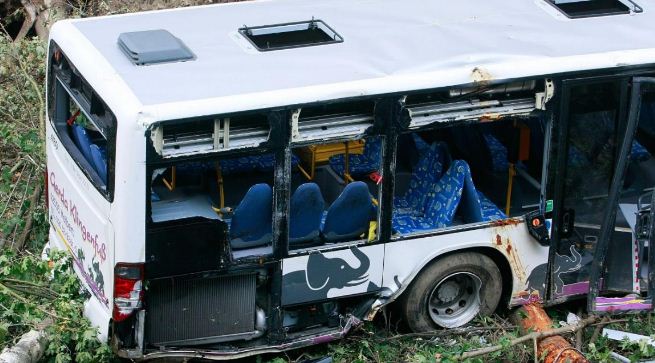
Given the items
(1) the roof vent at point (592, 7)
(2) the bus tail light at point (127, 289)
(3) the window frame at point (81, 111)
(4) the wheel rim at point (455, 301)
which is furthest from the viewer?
(1) the roof vent at point (592, 7)

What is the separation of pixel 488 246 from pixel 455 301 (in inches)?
24.6

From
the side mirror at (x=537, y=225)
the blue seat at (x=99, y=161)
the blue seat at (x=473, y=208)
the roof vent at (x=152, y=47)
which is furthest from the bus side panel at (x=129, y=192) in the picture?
the side mirror at (x=537, y=225)

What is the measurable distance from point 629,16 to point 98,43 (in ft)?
12.2

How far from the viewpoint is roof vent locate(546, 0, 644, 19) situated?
27.6ft

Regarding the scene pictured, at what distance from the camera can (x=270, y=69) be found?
7.25m

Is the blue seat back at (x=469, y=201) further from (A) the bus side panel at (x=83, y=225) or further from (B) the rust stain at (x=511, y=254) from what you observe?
(A) the bus side panel at (x=83, y=225)

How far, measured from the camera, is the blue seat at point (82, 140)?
759cm

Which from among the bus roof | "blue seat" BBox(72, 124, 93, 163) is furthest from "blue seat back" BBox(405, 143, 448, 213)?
"blue seat" BBox(72, 124, 93, 163)

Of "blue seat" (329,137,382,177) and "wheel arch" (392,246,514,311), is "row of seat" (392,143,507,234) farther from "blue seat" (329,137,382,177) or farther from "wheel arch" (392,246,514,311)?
"blue seat" (329,137,382,177)

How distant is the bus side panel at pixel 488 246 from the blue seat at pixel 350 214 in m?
0.24

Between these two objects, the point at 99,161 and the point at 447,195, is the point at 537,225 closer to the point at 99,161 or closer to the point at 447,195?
the point at 447,195

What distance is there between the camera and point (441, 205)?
8.12 metres

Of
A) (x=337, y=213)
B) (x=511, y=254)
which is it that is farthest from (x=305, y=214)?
(x=511, y=254)

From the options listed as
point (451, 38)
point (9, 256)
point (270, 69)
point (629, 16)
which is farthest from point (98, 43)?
point (629, 16)
